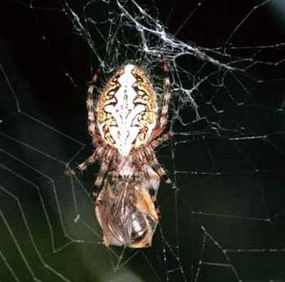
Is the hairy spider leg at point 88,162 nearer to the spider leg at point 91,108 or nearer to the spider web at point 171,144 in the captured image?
the spider leg at point 91,108

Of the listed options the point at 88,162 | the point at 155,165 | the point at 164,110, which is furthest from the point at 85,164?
the point at 164,110

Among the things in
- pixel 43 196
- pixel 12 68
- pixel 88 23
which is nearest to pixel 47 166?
pixel 43 196

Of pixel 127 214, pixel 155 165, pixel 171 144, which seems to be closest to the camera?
pixel 127 214

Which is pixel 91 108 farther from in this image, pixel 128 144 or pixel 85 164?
pixel 85 164

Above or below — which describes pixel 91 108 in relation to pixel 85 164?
above

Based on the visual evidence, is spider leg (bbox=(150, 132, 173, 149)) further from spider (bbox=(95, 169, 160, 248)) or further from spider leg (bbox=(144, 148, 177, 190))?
spider (bbox=(95, 169, 160, 248))

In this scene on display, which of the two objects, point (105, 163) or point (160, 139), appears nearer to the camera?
point (160, 139)

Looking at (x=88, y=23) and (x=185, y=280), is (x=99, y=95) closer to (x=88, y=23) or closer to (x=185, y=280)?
(x=88, y=23)

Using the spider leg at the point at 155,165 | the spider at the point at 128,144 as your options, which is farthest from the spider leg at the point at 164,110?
the spider leg at the point at 155,165
